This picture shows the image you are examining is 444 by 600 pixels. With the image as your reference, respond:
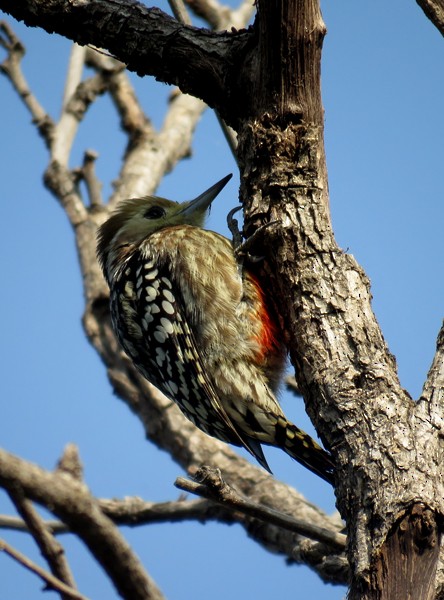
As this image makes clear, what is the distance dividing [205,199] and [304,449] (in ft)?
6.42

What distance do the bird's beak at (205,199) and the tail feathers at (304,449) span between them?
5.54 feet

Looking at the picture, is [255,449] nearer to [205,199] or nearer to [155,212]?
[205,199]

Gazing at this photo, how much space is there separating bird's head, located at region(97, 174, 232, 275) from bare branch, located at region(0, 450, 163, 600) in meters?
2.07

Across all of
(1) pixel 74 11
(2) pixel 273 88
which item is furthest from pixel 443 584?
(1) pixel 74 11

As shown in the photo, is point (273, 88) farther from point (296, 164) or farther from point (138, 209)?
point (138, 209)

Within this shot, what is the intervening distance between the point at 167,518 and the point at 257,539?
0.80 m

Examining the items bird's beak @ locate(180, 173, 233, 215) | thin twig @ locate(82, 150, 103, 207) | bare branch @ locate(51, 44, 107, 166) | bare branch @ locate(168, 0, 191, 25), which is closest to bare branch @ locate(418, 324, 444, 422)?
bare branch @ locate(168, 0, 191, 25)

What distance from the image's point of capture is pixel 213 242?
15.6 ft

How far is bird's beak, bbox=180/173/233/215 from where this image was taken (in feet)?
17.5

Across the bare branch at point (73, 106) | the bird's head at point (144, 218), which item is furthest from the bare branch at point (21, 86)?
the bird's head at point (144, 218)

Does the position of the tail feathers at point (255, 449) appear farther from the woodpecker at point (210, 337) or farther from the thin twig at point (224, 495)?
the thin twig at point (224, 495)

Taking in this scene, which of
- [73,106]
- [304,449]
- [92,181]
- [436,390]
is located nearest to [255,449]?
[304,449]

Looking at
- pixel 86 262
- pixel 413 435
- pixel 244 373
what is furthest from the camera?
pixel 86 262

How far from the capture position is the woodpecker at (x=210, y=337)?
4.37 meters
